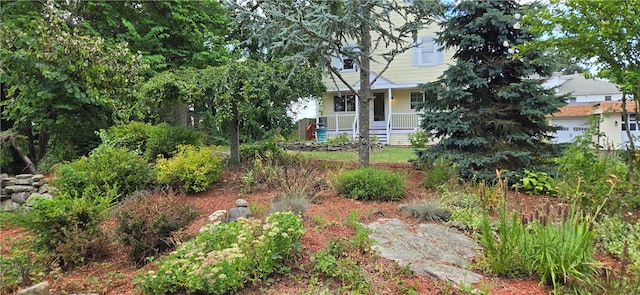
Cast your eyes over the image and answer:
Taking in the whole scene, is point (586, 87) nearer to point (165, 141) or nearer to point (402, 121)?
point (402, 121)

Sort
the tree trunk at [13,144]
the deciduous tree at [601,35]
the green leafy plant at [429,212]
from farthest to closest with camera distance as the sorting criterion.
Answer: the tree trunk at [13,144] < the green leafy plant at [429,212] < the deciduous tree at [601,35]

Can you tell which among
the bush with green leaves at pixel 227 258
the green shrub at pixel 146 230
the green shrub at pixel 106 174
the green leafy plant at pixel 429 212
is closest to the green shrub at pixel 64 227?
the green shrub at pixel 146 230

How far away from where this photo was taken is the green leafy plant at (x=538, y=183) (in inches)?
224

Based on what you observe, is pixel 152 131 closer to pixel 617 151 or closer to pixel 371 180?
pixel 371 180

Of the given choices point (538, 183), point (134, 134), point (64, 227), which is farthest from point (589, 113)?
point (64, 227)

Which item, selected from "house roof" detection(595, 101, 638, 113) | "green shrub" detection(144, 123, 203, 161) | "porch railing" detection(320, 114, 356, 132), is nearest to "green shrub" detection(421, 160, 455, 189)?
"house roof" detection(595, 101, 638, 113)

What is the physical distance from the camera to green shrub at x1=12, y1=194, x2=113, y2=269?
318 centimetres

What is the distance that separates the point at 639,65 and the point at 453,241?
3479 millimetres

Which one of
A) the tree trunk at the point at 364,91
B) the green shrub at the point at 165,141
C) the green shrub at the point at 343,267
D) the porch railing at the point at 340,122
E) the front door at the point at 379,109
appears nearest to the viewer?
the green shrub at the point at 343,267

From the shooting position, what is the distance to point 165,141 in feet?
24.9

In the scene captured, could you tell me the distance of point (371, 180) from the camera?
217 inches

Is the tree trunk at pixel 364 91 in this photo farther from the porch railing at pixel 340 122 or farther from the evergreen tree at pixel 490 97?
the porch railing at pixel 340 122

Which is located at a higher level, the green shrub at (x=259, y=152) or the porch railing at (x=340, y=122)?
the porch railing at (x=340, y=122)

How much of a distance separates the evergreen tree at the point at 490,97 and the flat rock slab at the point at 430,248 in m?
2.66
